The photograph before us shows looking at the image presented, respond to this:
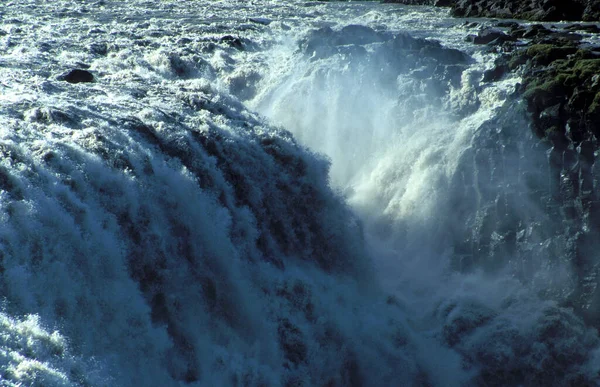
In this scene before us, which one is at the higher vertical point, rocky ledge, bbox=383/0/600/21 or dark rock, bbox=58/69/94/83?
rocky ledge, bbox=383/0/600/21

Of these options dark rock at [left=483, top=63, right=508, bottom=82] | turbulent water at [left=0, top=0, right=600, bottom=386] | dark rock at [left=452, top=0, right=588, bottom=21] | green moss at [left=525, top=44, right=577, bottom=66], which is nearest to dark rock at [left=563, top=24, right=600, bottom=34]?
dark rock at [left=452, top=0, right=588, bottom=21]

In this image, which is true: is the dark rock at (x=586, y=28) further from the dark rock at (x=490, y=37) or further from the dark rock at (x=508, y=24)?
the dark rock at (x=490, y=37)

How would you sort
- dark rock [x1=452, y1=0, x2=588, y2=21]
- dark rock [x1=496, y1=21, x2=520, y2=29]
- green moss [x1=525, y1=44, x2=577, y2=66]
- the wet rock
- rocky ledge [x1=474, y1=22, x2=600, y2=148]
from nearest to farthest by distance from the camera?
rocky ledge [x1=474, y1=22, x2=600, y2=148] → green moss [x1=525, y1=44, x2=577, y2=66] → the wet rock → dark rock [x1=496, y1=21, x2=520, y2=29] → dark rock [x1=452, y1=0, x2=588, y2=21]

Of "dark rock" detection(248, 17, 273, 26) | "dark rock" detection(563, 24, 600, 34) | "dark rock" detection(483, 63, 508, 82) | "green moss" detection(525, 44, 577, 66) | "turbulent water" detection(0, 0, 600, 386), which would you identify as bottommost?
"turbulent water" detection(0, 0, 600, 386)

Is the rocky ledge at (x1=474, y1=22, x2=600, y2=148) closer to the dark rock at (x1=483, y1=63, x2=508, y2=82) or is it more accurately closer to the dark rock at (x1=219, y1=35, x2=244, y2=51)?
the dark rock at (x1=483, y1=63, x2=508, y2=82)

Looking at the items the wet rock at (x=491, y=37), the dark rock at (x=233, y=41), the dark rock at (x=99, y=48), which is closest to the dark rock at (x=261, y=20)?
the dark rock at (x=233, y=41)

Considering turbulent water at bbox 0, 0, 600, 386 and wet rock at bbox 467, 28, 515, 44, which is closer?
turbulent water at bbox 0, 0, 600, 386
